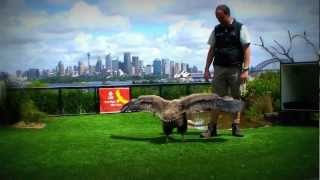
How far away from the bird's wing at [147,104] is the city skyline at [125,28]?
13.9 inches

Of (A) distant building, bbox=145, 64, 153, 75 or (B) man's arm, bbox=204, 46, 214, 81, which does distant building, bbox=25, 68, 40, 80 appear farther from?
(B) man's arm, bbox=204, 46, 214, 81

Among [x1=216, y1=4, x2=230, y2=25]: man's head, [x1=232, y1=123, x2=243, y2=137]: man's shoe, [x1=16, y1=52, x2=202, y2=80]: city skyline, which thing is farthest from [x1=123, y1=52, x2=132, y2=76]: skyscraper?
[x1=232, y1=123, x2=243, y2=137]: man's shoe

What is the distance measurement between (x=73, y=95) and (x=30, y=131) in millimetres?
500

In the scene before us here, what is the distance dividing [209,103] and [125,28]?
1113 mm

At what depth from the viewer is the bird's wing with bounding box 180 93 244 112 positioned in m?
6.02

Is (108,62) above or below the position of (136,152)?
above

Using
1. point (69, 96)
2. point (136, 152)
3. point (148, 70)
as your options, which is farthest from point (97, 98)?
point (136, 152)

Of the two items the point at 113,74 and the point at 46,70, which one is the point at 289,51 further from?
the point at 46,70

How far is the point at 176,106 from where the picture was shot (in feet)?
19.6

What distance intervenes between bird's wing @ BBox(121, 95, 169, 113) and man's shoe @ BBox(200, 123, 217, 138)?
0.60 meters

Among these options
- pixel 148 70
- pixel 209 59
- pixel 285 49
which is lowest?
pixel 148 70

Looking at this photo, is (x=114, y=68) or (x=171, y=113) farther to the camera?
(x=171, y=113)

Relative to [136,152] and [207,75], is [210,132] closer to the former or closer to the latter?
[207,75]

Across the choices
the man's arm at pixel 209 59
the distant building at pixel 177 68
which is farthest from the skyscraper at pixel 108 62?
the man's arm at pixel 209 59
